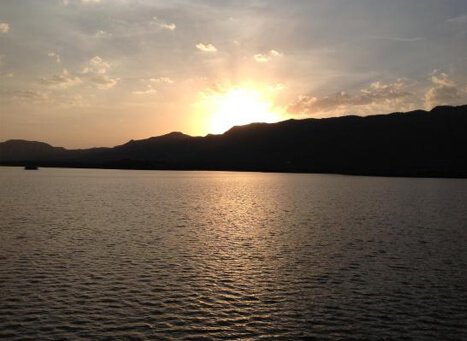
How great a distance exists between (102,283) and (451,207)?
3287 inches

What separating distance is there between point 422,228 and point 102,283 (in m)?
48.6

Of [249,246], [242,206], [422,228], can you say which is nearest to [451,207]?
[422,228]

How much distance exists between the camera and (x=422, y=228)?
63.8 metres

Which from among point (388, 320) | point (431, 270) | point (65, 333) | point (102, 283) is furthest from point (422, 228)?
point (65, 333)

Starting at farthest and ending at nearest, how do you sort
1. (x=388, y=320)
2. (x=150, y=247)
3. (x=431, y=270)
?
(x=150, y=247)
(x=431, y=270)
(x=388, y=320)

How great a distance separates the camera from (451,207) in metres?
94.1

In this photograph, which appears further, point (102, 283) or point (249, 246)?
point (249, 246)

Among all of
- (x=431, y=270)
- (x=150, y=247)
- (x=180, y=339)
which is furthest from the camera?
(x=150, y=247)

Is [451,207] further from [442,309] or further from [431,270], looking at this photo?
[442,309]

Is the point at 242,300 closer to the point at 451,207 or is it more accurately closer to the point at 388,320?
the point at 388,320

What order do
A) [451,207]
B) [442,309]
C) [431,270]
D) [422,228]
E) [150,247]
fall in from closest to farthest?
[442,309], [431,270], [150,247], [422,228], [451,207]

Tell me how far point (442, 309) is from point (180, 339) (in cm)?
1658

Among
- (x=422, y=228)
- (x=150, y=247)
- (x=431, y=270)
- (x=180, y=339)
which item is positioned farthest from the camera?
(x=422, y=228)

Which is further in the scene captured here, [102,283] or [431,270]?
[431,270]
